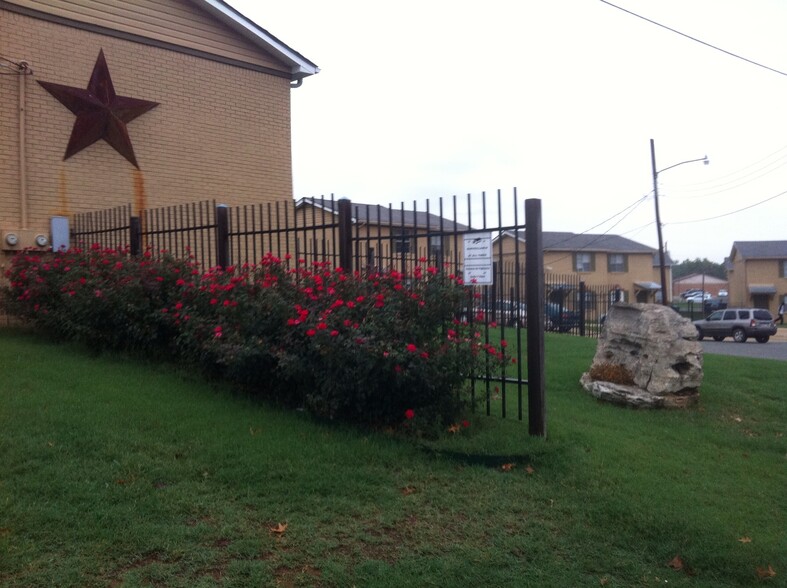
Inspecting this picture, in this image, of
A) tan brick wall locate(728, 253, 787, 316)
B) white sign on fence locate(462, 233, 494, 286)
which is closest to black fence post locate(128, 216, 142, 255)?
white sign on fence locate(462, 233, 494, 286)

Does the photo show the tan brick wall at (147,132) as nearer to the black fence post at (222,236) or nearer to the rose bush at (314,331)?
the rose bush at (314,331)

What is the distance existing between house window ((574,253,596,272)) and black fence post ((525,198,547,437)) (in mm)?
45783

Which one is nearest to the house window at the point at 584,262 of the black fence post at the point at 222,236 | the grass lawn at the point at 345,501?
the black fence post at the point at 222,236

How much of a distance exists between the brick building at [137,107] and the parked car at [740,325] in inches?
999

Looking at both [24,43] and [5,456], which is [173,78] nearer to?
[24,43]

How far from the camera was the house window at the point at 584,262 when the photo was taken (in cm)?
5091

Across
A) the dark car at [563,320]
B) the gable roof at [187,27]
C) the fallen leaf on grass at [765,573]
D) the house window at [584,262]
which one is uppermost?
the gable roof at [187,27]

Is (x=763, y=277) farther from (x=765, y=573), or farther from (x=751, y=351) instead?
(x=765, y=573)

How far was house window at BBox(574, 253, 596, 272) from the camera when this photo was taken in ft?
167

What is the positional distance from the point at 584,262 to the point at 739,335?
17810mm

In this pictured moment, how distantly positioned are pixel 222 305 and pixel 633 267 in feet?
163

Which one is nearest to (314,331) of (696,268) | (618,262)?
(618,262)

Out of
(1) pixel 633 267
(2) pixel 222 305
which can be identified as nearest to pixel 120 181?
(2) pixel 222 305

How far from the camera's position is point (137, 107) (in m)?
12.7
